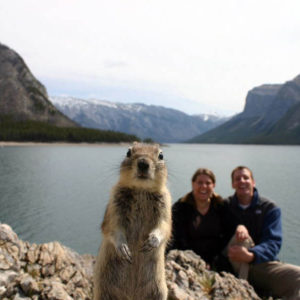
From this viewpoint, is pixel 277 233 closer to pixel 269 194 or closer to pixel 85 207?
pixel 85 207

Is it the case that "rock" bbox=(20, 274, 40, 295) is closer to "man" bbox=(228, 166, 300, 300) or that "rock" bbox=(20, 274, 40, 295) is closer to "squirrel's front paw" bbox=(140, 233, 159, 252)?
"squirrel's front paw" bbox=(140, 233, 159, 252)

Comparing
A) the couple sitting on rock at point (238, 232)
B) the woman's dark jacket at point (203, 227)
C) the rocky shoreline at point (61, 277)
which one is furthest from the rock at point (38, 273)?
the couple sitting on rock at point (238, 232)

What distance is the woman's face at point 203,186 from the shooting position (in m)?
7.89

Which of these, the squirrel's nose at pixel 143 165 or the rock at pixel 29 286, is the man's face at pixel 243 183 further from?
the rock at pixel 29 286

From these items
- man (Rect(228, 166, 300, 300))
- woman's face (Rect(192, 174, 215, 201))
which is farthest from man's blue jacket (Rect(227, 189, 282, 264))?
woman's face (Rect(192, 174, 215, 201))

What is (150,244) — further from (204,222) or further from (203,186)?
(204,222)

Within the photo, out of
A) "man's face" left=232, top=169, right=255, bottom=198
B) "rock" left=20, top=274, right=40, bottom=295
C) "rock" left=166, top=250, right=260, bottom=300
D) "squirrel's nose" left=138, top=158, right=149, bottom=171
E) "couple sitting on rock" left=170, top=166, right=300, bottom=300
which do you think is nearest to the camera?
"squirrel's nose" left=138, top=158, right=149, bottom=171

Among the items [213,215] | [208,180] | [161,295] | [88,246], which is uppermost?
[208,180]

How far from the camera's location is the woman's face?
7887 millimetres

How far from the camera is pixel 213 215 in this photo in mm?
8102

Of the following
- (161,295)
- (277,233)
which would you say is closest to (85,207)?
(277,233)

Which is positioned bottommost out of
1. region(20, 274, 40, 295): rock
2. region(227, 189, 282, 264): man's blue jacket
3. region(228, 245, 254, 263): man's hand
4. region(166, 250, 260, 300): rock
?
region(166, 250, 260, 300): rock

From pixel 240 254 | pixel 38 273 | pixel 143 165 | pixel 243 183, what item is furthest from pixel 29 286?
pixel 243 183

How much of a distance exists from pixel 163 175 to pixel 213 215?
12.9 feet
